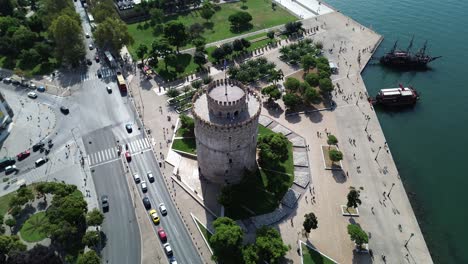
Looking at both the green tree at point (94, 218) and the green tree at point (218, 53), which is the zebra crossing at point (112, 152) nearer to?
the green tree at point (94, 218)

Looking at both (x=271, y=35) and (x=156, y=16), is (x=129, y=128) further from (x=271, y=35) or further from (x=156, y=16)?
(x=156, y=16)

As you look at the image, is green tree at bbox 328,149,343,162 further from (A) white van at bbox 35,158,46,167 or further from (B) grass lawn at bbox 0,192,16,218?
(B) grass lawn at bbox 0,192,16,218

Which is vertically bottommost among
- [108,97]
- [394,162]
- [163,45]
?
[394,162]

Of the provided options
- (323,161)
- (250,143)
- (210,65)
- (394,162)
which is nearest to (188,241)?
(250,143)

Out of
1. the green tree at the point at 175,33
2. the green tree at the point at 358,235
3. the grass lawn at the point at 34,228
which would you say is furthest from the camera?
the green tree at the point at 175,33

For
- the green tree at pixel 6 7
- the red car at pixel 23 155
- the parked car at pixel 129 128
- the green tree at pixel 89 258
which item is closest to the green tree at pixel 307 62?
the parked car at pixel 129 128

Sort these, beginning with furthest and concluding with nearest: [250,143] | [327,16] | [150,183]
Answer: [327,16] < [150,183] < [250,143]

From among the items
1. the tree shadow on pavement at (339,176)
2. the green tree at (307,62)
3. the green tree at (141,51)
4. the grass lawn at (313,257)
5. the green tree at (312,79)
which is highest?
the green tree at (141,51)

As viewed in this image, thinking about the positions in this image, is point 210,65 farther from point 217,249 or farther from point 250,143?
point 217,249
